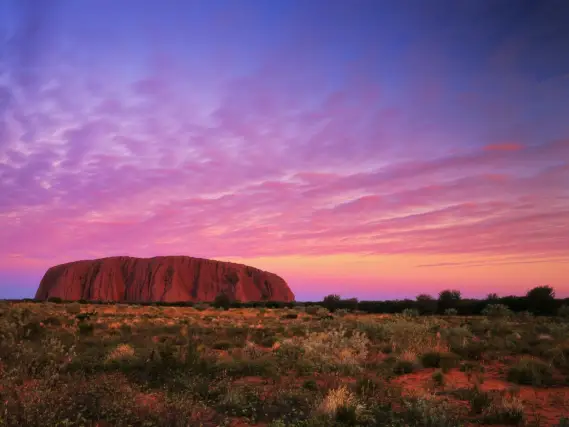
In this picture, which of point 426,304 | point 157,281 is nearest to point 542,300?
point 426,304

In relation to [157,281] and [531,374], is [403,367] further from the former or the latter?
[157,281]

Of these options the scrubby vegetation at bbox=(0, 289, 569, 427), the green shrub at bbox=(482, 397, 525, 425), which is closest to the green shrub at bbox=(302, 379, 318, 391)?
the scrubby vegetation at bbox=(0, 289, 569, 427)

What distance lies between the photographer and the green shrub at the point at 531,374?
32.4 feet

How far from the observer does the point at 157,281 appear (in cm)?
7975

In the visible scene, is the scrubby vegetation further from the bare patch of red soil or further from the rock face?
the rock face

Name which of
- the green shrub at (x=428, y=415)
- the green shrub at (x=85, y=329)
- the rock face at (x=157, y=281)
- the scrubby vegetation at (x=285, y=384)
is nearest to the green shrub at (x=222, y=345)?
the scrubby vegetation at (x=285, y=384)

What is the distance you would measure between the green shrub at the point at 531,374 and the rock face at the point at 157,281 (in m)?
68.2

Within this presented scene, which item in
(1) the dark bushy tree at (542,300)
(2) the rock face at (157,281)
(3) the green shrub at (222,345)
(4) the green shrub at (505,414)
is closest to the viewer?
(4) the green shrub at (505,414)

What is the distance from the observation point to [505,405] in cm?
716

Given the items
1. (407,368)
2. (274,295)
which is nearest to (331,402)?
(407,368)

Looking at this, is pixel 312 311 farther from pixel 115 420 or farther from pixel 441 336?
pixel 115 420

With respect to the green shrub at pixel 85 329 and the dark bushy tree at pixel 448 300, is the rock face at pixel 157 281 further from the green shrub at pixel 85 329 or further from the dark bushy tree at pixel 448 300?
the green shrub at pixel 85 329

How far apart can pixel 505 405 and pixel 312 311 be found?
3530 centimetres

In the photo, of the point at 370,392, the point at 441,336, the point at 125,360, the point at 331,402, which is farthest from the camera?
the point at 441,336
